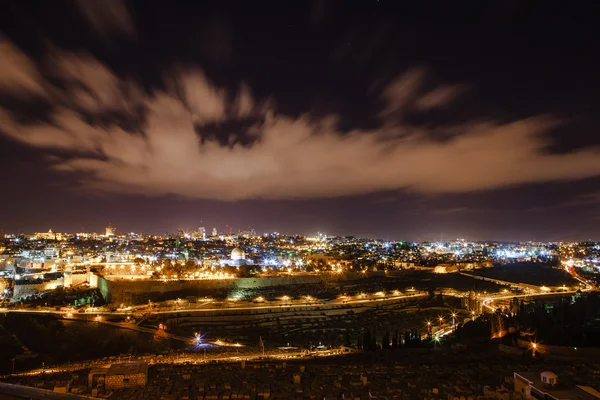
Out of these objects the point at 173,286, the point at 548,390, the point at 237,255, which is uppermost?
the point at 237,255

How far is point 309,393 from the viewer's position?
9445 mm

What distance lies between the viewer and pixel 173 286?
4062 centimetres

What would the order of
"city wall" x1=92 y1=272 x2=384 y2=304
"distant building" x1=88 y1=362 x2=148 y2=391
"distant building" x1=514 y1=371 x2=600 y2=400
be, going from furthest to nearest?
1. "city wall" x1=92 y1=272 x2=384 y2=304
2. "distant building" x1=88 y1=362 x2=148 y2=391
3. "distant building" x1=514 y1=371 x2=600 y2=400

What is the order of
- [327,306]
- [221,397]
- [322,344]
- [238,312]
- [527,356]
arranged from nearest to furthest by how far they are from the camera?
[221,397], [527,356], [322,344], [238,312], [327,306]

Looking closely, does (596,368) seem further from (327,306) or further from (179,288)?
(179,288)

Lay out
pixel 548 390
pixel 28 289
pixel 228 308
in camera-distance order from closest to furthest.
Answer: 1. pixel 548 390
2. pixel 228 308
3. pixel 28 289

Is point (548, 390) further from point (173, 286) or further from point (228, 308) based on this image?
point (173, 286)

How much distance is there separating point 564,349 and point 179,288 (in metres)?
34.4

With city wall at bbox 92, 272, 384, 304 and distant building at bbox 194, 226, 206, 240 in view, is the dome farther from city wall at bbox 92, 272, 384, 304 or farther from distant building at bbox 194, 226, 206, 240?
distant building at bbox 194, 226, 206, 240

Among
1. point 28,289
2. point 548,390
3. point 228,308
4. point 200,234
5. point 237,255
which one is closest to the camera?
point 548,390

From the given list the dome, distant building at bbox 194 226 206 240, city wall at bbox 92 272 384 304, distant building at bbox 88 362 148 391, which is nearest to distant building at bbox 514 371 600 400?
distant building at bbox 88 362 148 391

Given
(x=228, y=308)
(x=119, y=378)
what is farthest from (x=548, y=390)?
(x=228, y=308)

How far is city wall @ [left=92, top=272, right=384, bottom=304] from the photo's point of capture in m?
35.0

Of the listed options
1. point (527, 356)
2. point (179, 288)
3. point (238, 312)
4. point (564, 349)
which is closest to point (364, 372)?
point (527, 356)
